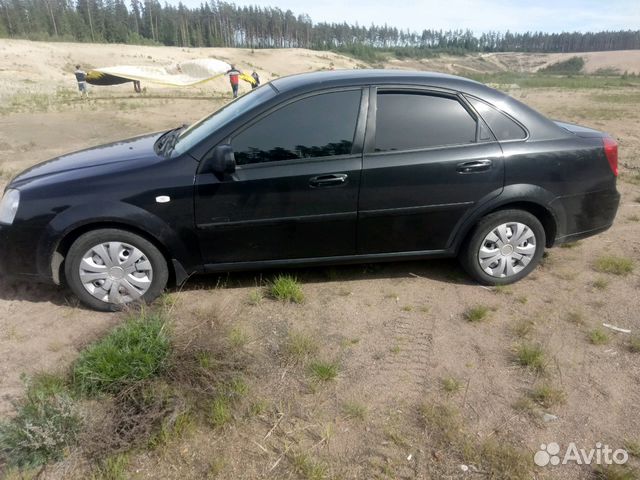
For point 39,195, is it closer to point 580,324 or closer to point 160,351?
point 160,351

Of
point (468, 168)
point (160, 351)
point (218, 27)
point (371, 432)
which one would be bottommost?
point (371, 432)

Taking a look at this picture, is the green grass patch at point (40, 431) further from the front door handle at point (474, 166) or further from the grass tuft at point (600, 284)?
the grass tuft at point (600, 284)

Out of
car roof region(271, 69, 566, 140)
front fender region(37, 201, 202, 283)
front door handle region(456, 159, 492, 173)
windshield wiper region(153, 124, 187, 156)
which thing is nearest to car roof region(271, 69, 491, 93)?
car roof region(271, 69, 566, 140)

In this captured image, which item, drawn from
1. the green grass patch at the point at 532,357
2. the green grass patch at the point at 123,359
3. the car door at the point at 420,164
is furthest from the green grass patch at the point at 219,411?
the green grass patch at the point at 532,357

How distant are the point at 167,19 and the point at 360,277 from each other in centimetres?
10513

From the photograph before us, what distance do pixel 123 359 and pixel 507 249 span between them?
3.07 meters

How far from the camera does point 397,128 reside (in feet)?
11.9

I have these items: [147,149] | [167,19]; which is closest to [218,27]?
[167,19]

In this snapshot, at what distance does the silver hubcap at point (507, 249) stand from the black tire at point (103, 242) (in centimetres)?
263

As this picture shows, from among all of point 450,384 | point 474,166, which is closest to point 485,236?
point 474,166

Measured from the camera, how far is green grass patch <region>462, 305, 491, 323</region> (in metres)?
3.54

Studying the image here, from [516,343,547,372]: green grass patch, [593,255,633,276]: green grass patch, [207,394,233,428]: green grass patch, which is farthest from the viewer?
[593,255,633,276]: green grass patch

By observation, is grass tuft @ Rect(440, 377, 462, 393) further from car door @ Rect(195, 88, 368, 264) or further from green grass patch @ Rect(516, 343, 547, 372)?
car door @ Rect(195, 88, 368, 264)

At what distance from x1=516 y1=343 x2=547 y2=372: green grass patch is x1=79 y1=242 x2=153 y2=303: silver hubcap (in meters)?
2.72
